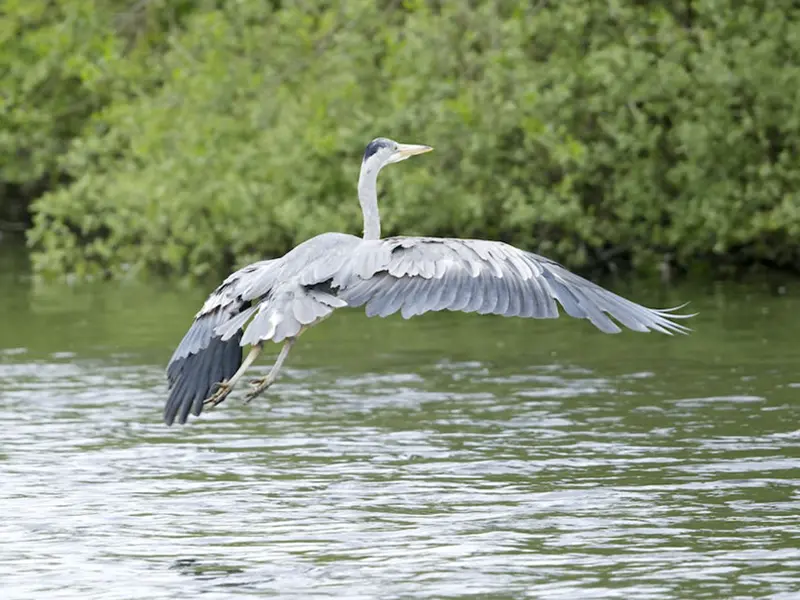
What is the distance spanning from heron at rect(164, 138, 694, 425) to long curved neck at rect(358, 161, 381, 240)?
651 millimetres

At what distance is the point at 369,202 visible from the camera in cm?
1134

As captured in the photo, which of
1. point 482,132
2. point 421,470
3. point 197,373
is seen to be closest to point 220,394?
point 197,373

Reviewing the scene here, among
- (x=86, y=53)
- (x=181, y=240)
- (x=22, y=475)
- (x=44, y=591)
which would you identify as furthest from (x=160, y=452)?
(x=86, y=53)

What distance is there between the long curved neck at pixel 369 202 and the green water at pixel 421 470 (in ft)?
4.61

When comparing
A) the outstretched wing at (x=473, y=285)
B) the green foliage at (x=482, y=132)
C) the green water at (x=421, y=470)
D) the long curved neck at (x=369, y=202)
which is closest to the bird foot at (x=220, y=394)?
the green water at (x=421, y=470)

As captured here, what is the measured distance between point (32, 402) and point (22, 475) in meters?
3.43

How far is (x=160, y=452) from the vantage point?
470 inches

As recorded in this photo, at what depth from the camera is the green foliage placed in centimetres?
2225

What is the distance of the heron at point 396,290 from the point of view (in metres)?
9.35

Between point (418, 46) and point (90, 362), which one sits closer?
point (90, 362)

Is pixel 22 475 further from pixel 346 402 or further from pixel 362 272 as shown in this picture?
pixel 346 402

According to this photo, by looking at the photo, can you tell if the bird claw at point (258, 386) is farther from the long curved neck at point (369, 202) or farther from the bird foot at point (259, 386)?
the long curved neck at point (369, 202)

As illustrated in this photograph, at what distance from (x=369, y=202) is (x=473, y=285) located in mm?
2023

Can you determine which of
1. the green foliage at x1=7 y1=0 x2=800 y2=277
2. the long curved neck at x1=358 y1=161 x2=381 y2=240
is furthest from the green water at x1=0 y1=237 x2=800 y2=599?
the green foliage at x1=7 y1=0 x2=800 y2=277
